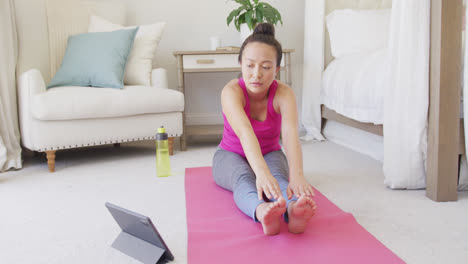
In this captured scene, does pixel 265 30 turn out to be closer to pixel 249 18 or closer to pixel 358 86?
pixel 358 86

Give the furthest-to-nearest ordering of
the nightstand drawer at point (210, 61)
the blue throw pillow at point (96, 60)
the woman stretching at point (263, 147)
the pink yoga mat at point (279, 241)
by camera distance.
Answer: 1. the nightstand drawer at point (210, 61)
2. the blue throw pillow at point (96, 60)
3. the woman stretching at point (263, 147)
4. the pink yoga mat at point (279, 241)

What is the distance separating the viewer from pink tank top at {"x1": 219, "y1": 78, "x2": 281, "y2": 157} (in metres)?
1.32

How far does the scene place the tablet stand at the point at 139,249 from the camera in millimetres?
870

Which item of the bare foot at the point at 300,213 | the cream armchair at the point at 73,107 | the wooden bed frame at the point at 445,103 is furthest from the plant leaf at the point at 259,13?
the bare foot at the point at 300,213

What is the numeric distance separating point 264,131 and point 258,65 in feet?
0.96

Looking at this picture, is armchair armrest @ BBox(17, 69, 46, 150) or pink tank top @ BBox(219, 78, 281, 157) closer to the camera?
pink tank top @ BBox(219, 78, 281, 157)

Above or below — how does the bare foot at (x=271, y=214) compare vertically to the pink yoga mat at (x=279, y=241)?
above

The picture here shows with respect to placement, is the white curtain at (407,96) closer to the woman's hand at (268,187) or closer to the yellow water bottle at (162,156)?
the woman's hand at (268,187)

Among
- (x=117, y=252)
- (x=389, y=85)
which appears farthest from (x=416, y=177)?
(x=117, y=252)

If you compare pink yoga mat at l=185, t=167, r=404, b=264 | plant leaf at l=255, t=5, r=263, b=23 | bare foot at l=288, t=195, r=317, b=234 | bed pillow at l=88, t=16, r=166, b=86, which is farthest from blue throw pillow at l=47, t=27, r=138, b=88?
bare foot at l=288, t=195, r=317, b=234

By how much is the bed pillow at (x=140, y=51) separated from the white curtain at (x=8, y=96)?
52 cm

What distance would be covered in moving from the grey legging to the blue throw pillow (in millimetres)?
1004

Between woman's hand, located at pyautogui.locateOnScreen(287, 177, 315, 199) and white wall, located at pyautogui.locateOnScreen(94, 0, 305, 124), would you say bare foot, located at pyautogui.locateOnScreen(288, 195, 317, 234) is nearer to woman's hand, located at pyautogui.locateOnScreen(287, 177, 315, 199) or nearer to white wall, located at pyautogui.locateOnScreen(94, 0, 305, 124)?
woman's hand, located at pyautogui.locateOnScreen(287, 177, 315, 199)

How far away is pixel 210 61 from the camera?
8.02 ft
